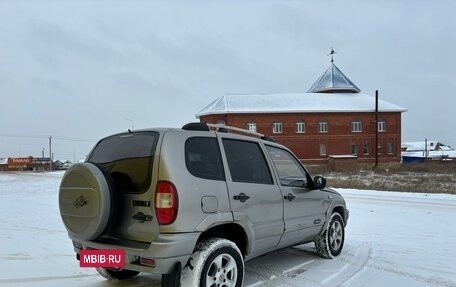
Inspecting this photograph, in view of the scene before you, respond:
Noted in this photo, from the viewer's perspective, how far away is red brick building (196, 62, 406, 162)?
2699 inches

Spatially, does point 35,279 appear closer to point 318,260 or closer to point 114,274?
point 114,274

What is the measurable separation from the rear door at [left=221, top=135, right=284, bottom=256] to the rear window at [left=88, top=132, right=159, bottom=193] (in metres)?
0.95

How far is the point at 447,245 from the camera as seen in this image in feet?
26.9

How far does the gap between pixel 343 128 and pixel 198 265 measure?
224 feet

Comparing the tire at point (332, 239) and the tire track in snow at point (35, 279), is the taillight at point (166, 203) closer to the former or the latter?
the tire track in snow at point (35, 279)

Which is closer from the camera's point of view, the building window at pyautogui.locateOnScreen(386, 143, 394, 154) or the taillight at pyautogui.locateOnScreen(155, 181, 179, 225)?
the taillight at pyautogui.locateOnScreen(155, 181, 179, 225)

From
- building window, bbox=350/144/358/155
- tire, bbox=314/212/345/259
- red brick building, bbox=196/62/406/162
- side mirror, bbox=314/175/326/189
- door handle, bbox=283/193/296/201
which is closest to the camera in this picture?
door handle, bbox=283/193/296/201

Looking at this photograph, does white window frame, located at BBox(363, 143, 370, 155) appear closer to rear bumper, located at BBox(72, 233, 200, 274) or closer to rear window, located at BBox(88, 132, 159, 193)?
rear window, located at BBox(88, 132, 159, 193)

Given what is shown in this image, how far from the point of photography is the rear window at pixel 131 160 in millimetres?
4590

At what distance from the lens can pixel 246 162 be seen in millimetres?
5523

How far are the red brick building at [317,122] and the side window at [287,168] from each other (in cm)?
6064

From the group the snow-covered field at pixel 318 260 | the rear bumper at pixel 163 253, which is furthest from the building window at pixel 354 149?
the rear bumper at pixel 163 253

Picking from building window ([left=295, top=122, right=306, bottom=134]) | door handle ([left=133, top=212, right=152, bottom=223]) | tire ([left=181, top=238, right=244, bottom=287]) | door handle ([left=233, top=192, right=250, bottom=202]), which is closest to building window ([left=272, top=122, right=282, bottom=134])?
building window ([left=295, top=122, right=306, bottom=134])

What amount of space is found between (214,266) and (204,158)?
1.18 metres
